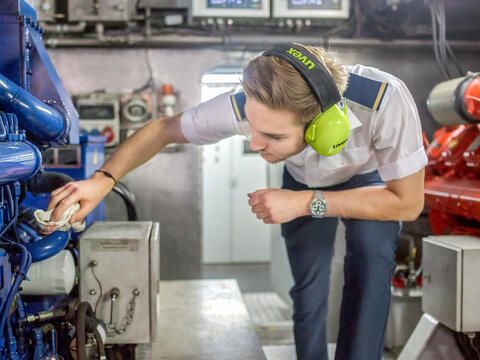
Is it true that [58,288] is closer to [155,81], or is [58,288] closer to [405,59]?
[155,81]

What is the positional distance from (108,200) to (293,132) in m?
3.06

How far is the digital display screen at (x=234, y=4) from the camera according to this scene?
3.86 metres

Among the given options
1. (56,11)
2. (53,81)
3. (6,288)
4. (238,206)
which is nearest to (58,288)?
(6,288)

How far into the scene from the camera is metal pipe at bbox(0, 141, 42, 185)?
1.23 m

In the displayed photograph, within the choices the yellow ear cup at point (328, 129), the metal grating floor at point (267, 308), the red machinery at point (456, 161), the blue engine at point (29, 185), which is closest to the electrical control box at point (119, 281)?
the blue engine at point (29, 185)

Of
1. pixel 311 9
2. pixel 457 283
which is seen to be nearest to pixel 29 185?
pixel 457 283

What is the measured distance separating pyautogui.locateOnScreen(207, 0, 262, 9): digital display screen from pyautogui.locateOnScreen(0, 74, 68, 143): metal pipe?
95.5 inches

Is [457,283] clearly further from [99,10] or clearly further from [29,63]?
[99,10]

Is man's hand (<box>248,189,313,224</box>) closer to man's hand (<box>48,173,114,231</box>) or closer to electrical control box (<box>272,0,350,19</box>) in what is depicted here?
man's hand (<box>48,173,114,231</box>)

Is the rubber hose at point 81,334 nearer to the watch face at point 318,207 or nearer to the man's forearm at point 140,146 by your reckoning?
the man's forearm at point 140,146

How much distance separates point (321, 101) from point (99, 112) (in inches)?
120

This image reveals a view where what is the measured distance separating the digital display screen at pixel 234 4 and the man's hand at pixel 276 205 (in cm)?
261

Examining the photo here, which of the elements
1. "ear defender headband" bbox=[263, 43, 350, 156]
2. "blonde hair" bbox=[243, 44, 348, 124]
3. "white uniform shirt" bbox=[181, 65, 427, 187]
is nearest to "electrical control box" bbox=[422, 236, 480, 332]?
"white uniform shirt" bbox=[181, 65, 427, 187]

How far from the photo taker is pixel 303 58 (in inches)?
53.9
